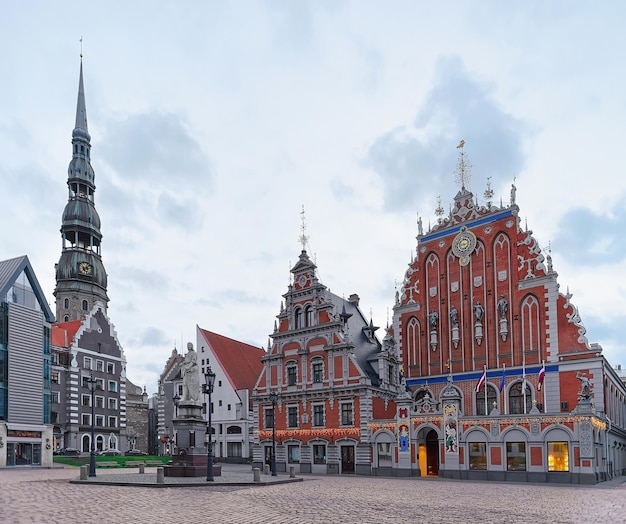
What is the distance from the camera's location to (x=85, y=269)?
94688 millimetres

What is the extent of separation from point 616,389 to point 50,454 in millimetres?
47851

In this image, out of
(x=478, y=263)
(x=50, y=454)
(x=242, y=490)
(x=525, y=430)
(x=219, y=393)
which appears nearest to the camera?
(x=242, y=490)

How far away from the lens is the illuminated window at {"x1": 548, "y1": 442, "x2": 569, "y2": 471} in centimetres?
3744

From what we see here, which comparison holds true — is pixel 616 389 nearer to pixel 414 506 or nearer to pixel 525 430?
pixel 525 430

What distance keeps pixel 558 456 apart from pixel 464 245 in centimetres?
1721

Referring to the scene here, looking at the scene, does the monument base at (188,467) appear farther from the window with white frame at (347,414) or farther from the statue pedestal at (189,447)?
the window with white frame at (347,414)

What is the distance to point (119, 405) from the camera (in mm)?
76750

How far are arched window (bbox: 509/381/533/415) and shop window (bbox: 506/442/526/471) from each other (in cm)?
451

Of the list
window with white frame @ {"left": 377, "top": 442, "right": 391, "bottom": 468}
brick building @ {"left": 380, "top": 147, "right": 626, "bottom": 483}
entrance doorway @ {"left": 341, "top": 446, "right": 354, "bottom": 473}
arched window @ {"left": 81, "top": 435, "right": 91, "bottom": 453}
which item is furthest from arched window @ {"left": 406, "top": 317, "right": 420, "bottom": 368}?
arched window @ {"left": 81, "top": 435, "right": 91, "bottom": 453}

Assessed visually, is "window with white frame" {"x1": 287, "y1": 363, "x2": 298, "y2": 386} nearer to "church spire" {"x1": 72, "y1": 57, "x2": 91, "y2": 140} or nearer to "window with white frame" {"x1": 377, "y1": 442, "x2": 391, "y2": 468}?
"window with white frame" {"x1": 377, "y1": 442, "x2": 391, "y2": 468}

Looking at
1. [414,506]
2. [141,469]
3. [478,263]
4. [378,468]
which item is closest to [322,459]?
[378,468]

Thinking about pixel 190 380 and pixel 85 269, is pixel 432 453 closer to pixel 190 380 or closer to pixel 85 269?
pixel 190 380

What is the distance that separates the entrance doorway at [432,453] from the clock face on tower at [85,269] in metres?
66.3

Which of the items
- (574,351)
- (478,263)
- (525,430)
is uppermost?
(478,263)
